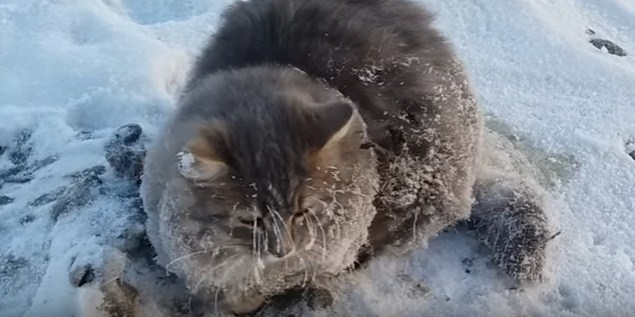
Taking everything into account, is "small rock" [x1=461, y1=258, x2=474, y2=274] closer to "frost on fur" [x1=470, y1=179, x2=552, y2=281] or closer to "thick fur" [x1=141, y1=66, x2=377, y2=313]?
"frost on fur" [x1=470, y1=179, x2=552, y2=281]

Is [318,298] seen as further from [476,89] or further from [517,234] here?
[476,89]

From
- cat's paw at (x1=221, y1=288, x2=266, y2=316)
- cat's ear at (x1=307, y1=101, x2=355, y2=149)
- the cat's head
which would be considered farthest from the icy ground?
cat's ear at (x1=307, y1=101, x2=355, y2=149)

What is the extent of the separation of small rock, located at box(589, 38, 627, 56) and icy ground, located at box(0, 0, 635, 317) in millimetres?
49

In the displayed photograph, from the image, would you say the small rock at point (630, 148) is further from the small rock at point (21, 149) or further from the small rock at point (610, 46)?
the small rock at point (21, 149)

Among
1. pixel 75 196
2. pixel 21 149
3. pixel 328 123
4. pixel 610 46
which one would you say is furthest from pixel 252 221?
pixel 610 46

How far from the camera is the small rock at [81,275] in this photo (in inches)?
106

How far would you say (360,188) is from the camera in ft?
8.07

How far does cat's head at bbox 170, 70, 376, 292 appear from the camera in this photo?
2182 millimetres

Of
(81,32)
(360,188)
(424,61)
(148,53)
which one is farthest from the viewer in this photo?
(81,32)

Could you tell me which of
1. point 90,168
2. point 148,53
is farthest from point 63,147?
point 148,53

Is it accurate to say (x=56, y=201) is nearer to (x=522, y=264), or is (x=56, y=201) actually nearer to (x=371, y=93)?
(x=371, y=93)

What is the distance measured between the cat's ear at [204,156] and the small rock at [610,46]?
2587 mm

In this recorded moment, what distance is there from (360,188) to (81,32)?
2.26 m

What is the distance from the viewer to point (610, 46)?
4.14m
